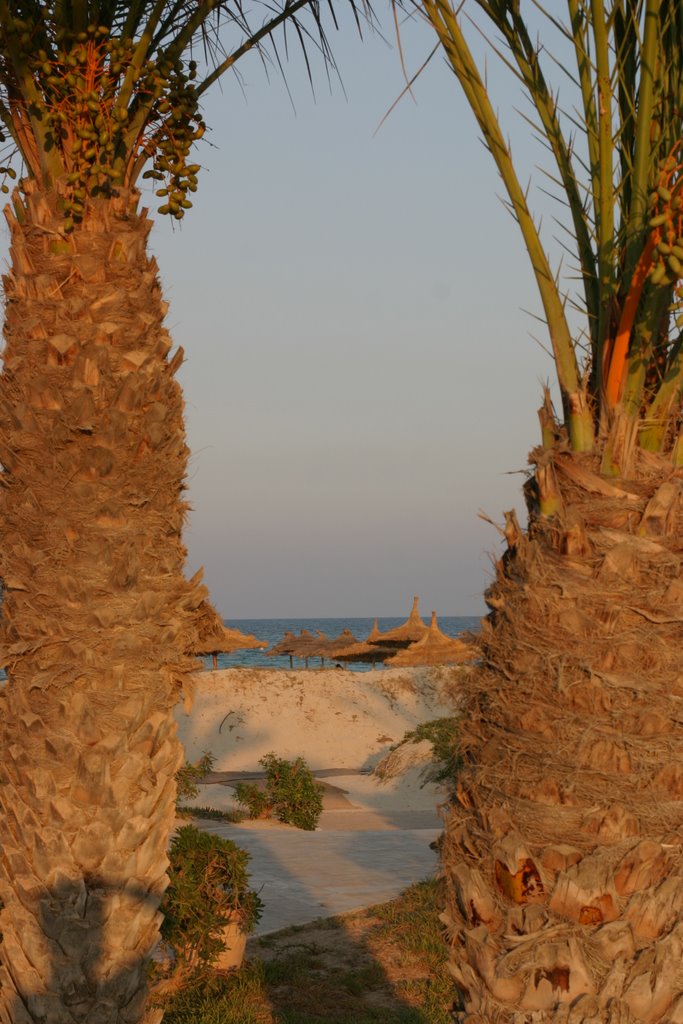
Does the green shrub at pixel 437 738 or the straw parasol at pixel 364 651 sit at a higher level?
the straw parasol at pixel 364 651

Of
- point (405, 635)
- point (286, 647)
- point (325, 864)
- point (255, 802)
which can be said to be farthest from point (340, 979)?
point (286, 647)

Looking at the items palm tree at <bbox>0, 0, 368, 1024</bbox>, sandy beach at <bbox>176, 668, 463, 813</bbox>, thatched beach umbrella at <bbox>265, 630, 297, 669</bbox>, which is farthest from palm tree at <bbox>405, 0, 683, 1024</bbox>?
thatched beach umbrella at <bbox>265, 630, 297, 669</bbox>

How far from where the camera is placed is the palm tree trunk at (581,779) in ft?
8.77

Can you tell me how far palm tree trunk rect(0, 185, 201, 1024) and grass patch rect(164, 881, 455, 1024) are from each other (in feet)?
9.09

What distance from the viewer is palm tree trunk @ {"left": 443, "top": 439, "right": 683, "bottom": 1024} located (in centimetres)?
267

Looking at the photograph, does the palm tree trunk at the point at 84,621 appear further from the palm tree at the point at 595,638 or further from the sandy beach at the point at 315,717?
the sandy beach at the point at 315,717

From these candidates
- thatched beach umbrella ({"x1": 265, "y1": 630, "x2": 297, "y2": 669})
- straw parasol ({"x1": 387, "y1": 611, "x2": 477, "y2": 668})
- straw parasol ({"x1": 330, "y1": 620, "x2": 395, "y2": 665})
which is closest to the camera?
straw parasol ({"x1": 387, "y1": 611, "x2": 477, "y2": 668})

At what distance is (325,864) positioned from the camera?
12.5 m

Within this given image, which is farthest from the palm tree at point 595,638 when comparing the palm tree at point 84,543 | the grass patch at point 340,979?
the grass patch at point 340,979

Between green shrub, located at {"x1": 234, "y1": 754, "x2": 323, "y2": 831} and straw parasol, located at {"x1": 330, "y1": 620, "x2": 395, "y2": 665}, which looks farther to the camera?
straw parasol, located at {"x1": 330, "y1": 620, "x2": 395, "y2": 665}

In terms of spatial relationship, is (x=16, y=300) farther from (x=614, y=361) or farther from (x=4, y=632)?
(x=614, y=361)

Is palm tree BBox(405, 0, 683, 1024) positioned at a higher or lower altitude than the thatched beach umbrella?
higher

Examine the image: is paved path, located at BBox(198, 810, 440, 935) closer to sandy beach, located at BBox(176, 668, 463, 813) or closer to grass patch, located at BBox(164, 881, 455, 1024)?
grass patch, located at BBox(164, 881, 455, 1024)

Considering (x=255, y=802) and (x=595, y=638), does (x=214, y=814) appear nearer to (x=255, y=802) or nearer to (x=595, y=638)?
(x=255, y=802)
